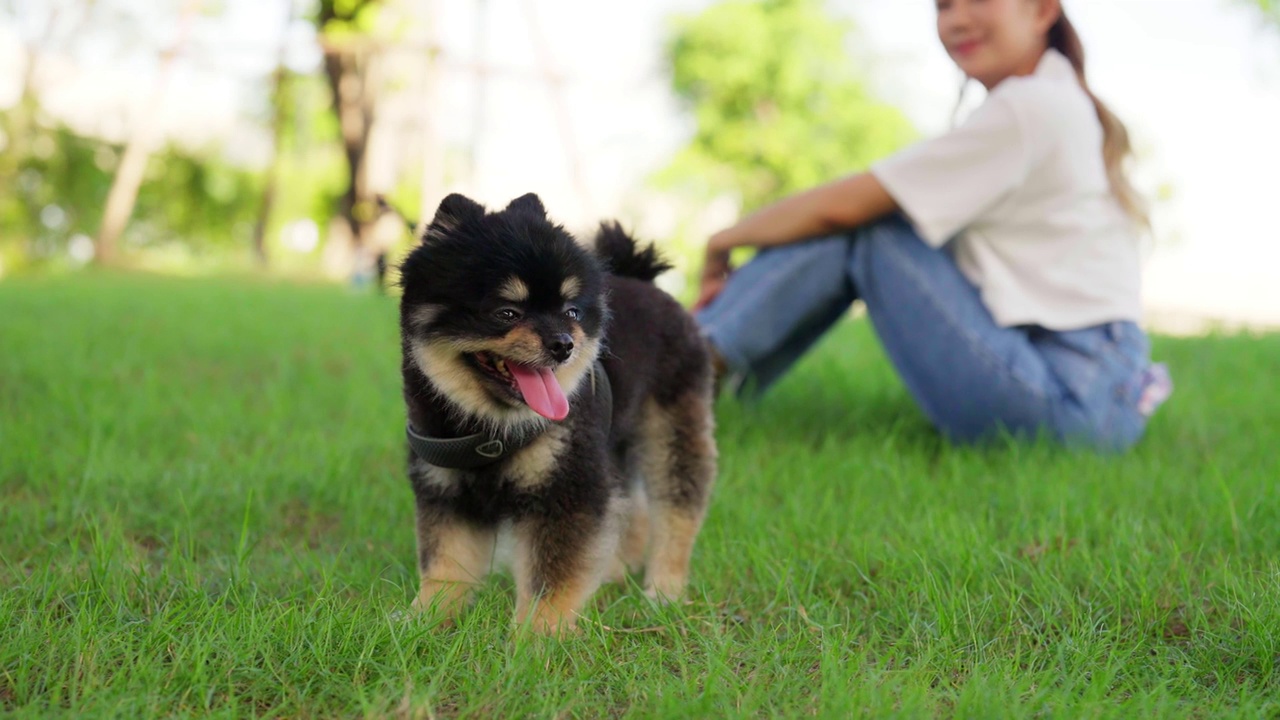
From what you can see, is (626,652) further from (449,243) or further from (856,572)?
(449,243)

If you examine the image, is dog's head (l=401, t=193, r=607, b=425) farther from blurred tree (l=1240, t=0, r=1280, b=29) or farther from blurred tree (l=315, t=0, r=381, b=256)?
blurred tree (l=315, t=0, r=381, b=256)

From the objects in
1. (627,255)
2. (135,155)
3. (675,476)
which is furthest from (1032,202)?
(135,155)

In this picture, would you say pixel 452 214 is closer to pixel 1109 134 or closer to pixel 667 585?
pixel 667 585

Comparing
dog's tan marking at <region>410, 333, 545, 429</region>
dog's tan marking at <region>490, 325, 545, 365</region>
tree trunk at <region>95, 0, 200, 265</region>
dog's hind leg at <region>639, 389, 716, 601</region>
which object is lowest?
tree trunk at <region>95, 0, 200, 265</region>

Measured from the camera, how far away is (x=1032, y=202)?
13.4ft

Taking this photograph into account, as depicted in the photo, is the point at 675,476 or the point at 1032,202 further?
the point at 1032,202

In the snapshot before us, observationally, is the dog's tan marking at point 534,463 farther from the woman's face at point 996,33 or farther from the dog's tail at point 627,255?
the woman's face at point 996,33

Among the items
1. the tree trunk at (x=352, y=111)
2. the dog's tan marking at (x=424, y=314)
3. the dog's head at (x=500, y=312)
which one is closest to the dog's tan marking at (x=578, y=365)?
the dog's head at (x=500, y=312)

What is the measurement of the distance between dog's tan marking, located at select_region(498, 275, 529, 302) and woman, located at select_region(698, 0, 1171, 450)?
1.98 metres

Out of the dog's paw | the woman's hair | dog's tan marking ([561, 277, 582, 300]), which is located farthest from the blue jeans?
dog's tan marking ([561, 277, 582, 300])

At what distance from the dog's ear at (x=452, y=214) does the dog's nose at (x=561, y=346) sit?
410mm

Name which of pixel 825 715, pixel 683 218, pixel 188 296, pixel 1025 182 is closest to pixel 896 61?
pixel 683 218

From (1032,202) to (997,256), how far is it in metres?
0.26

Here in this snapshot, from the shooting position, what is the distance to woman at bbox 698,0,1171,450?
156 inches
